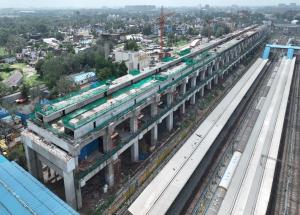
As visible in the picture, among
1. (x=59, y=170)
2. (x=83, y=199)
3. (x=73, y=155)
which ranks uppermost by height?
(x=73, y=155)

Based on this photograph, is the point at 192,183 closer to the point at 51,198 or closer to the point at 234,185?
the point at 234,185

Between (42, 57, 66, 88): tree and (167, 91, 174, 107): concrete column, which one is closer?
(167, 91, 174, 107): concrete column

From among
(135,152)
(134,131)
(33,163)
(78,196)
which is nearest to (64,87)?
(33,163)

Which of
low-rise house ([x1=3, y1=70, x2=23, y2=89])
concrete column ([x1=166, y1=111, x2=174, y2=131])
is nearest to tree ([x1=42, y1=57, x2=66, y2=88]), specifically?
low-rise house ([x1=3, y1=70, x2=23, y2=89])

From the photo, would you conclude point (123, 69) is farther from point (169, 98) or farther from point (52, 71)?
point (169, 98)

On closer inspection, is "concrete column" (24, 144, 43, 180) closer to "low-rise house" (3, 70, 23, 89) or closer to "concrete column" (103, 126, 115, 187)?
"concrete column" (103, 126, 115, 187)

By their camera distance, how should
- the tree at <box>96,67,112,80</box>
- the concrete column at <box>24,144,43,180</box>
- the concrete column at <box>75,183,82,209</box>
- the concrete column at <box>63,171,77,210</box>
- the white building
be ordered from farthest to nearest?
the white building
the tree at <box>96,67,112,80</box>
the concrete column at <box>24,144,43,180</box>
the concrete column at <box>75,183,82,209</box>
the concrete column at <box>63,171,77,210</box>

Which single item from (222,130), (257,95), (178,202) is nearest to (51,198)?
(178,202)

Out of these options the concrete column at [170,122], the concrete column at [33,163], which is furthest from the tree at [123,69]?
the concrete column at [33,163]
